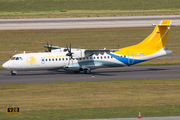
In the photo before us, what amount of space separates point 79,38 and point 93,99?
4446 cm

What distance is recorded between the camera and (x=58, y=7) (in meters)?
126

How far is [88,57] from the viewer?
127ft

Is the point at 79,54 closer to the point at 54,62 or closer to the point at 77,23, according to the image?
the point at 54,62

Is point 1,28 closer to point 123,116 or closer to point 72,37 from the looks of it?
point 72,37

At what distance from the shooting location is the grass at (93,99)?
19.7 metres

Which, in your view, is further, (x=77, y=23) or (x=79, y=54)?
→ (x=77, y=23)

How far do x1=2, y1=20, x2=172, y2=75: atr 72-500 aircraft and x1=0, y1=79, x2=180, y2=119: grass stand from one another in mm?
6298

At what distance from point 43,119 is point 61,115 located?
1.57 m

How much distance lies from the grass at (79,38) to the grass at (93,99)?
26.6 m

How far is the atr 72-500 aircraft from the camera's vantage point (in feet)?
121

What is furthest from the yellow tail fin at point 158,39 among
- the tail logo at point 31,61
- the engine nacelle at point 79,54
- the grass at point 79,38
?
the grass at point 79,38

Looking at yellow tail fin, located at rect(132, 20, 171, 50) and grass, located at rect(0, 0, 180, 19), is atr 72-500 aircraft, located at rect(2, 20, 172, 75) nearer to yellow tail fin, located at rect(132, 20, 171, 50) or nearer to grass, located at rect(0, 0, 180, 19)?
yellow tail fin, located at rect(132, 20, 171, 50)

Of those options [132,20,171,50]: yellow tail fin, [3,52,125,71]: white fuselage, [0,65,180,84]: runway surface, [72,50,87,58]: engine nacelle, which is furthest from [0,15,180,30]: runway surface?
[72,50,87,58]: engine nacelle

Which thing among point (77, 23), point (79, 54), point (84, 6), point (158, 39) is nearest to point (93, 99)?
point (79, 54)
